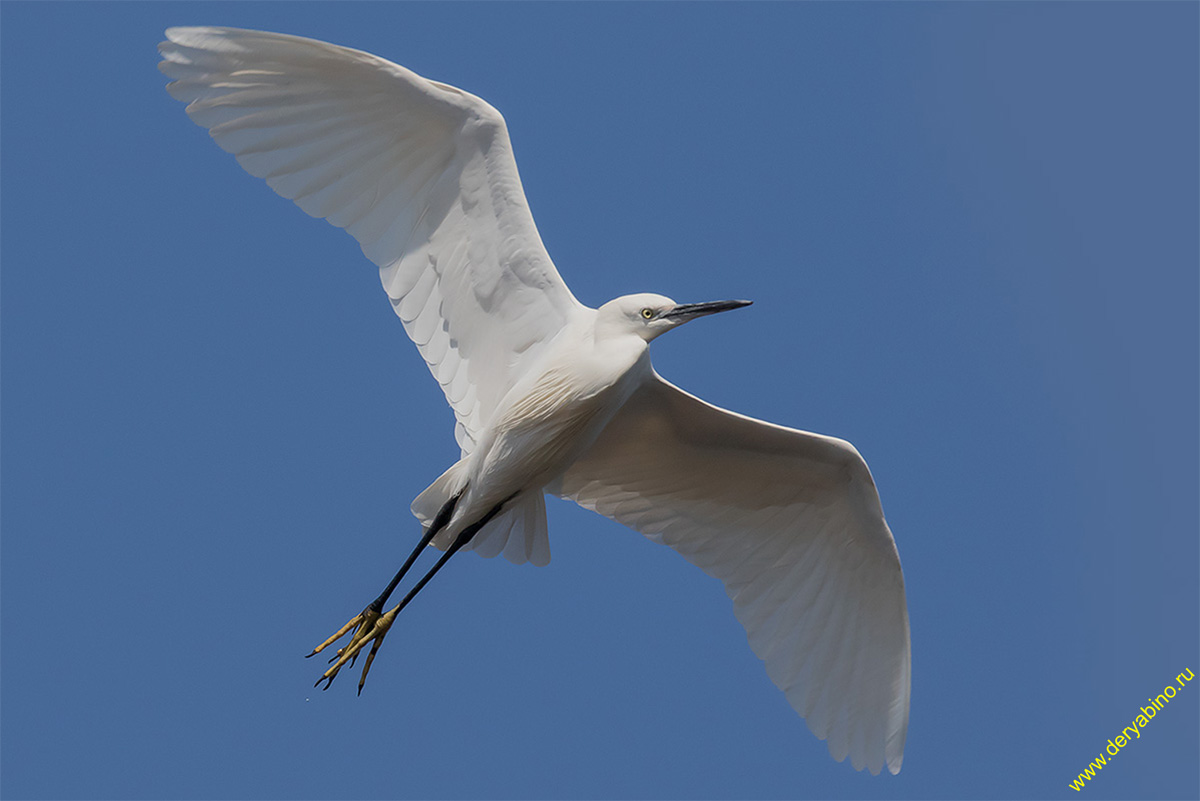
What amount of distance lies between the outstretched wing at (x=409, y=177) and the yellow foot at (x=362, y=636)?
1083 millimetres

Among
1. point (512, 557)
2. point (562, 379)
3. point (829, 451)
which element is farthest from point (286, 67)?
point (829, 451)

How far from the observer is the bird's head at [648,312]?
9234 millimetres

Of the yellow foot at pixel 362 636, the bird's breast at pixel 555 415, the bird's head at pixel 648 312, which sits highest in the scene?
the bird's head at pixel 648 312

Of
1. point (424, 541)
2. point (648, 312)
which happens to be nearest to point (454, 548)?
point (424, 541)

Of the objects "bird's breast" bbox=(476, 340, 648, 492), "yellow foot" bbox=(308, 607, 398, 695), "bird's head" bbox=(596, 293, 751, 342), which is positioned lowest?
"yellow foot" bbox=(308, 607, 398, 695)

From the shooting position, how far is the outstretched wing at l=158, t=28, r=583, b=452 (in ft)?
31.0

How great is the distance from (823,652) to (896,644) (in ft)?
1.39

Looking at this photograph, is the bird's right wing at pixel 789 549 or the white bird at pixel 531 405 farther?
the bird's right wing at pixel 789 549

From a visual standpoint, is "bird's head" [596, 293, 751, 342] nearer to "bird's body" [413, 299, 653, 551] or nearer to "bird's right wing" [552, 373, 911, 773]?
"bird's body" [413, 299, 653, 551]

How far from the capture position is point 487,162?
9.45 m

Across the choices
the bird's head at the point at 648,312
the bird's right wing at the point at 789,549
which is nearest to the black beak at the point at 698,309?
the bird's head at the point at 648,312

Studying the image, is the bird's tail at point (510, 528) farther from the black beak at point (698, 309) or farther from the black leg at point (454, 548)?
→ the black beak at point (698, 309)

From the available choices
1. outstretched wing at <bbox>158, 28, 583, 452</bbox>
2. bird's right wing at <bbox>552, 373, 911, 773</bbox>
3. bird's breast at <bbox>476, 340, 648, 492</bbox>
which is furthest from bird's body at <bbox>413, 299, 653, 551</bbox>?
bird's right wing at <bbox>552, 373, 911, 773</bbox>

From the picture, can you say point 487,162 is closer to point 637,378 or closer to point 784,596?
point 637,378
